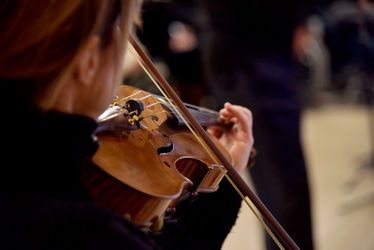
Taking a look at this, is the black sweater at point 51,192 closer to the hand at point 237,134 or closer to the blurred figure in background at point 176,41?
the hand at point 237,134

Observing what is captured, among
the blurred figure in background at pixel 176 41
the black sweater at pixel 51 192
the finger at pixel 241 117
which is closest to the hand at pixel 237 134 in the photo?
the finger at pixel 241 117

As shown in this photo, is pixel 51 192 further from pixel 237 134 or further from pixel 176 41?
pixel 176 41

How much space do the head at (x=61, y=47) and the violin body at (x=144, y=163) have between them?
108 millimetres

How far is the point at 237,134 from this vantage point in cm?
105

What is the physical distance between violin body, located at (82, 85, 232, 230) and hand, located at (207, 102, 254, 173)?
0.06m

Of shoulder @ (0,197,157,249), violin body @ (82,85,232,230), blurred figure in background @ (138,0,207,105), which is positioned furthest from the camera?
blurred figure in background @ (138,0,207,105)

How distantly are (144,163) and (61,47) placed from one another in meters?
0.24

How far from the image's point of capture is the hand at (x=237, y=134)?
1023 mm

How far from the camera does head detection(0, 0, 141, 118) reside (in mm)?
583

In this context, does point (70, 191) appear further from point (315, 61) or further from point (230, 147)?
point (315, 61)

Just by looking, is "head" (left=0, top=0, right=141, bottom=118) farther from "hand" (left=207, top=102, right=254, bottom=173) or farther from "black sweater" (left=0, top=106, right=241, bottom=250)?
"hand" (left=207, top=102, right=254, bottom=173)

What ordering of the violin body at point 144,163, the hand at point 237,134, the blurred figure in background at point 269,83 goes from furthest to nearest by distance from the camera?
the blurred figure in background at point 269,83 → the hand at point 237,134 → the violin body at point 144,163

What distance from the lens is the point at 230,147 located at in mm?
1044

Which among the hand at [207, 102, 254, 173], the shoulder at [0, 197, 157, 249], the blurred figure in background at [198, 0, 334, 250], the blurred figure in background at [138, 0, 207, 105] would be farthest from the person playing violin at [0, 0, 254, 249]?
the blurred figure in background at [138, 0, 207, 105]
